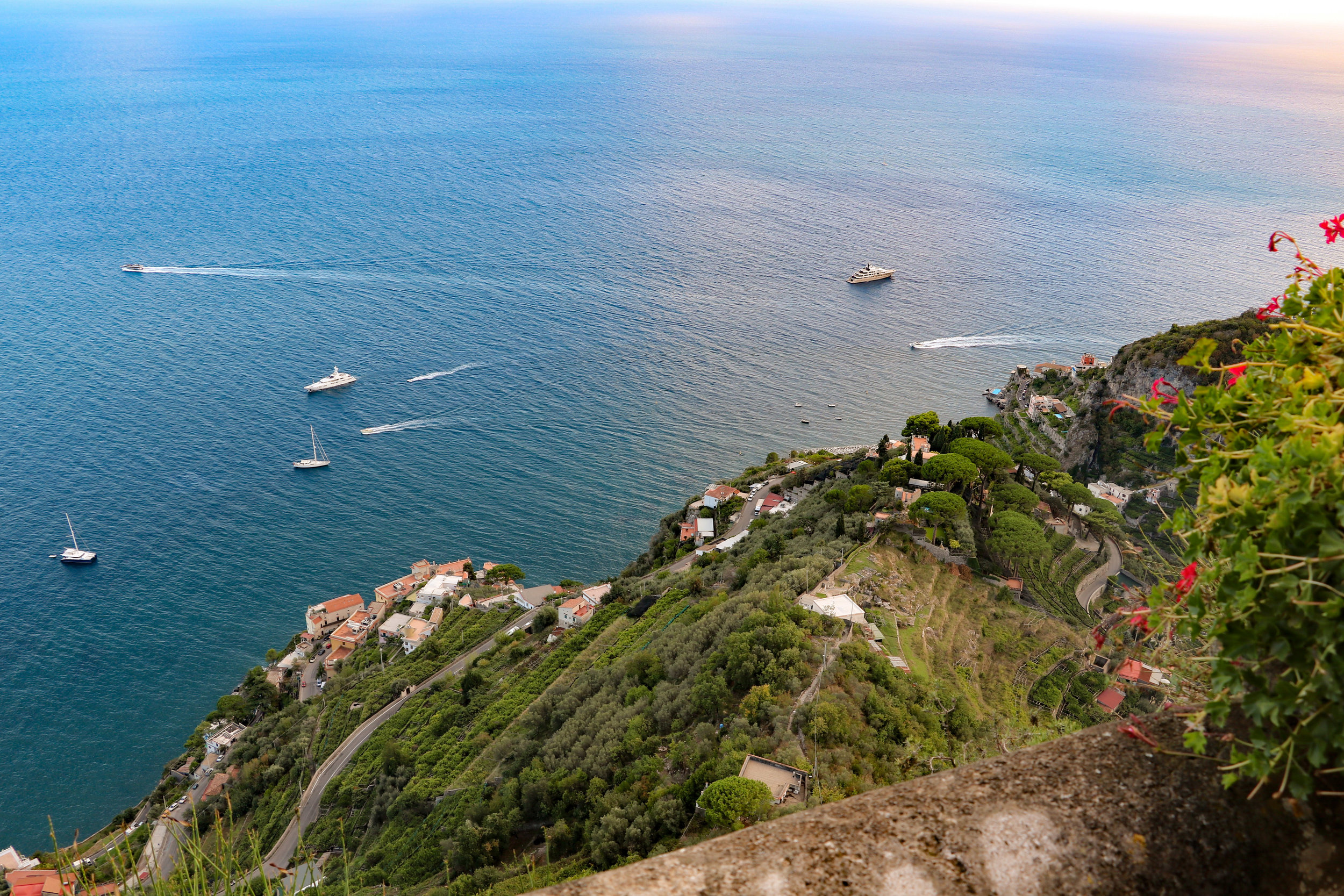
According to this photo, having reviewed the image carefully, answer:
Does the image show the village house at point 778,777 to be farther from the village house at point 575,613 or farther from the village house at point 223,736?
the village house at point 223,736

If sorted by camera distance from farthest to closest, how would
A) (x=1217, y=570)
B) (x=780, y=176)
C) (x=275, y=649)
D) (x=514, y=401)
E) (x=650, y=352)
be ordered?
1. (x=780, y=176)
2. (x=650, y=352)
3. (x=514, y=401)
4. (x=275, y=649)
5. (x=1217, y=570)

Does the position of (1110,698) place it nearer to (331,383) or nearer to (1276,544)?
(1276,544)

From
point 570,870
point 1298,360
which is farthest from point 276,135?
point 1298,360

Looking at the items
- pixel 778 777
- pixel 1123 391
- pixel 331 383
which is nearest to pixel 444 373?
pixel 331 383

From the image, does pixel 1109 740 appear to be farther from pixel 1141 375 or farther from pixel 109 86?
pixel 109 86

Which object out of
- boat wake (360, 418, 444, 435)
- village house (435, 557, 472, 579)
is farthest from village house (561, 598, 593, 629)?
boat wake (360, 418, 444, 435)

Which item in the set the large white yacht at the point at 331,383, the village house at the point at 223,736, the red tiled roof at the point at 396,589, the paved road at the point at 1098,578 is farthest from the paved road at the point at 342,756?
the large white yacht at the point at 331,383

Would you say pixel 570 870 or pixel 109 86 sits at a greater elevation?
pixel 109 86
